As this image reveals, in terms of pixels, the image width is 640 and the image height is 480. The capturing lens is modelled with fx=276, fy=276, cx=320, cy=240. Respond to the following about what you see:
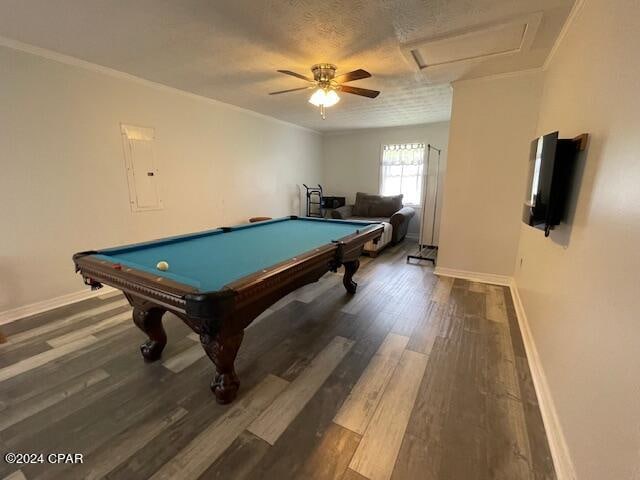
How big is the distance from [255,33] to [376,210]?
4.12m

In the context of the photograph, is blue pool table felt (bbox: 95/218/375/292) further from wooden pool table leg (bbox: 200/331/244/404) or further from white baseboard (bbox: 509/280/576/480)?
white baseboard (bbox: 509/280/576/480)

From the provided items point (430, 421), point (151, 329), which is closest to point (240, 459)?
point (430, 421)

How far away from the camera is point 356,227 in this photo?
2973 mm

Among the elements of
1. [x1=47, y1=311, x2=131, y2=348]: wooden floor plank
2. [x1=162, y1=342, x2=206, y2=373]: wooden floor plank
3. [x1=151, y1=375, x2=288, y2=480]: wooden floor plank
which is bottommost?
[x1=151, y1=375, x2=288, y2=480]: wooden floor plank

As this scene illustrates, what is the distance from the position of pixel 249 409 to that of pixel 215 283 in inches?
29.8

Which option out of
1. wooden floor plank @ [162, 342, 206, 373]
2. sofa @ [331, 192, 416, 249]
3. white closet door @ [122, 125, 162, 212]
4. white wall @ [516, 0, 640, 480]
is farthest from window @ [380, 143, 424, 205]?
wooden floor plank @ [162, 342, 206, 373]

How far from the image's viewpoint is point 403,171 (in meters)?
6.03

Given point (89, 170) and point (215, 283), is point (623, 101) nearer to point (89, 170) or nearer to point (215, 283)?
point (215, 283)

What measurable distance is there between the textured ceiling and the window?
256 centimetres

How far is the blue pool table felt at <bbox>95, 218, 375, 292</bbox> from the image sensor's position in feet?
5.06

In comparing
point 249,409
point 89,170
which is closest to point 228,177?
point 89,170

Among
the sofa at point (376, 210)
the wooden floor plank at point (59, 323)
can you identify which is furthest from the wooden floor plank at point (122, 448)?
the sofa at point (376, 210)

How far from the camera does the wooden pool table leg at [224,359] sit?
148 centimetres

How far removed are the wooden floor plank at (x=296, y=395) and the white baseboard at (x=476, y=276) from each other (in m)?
2.15
